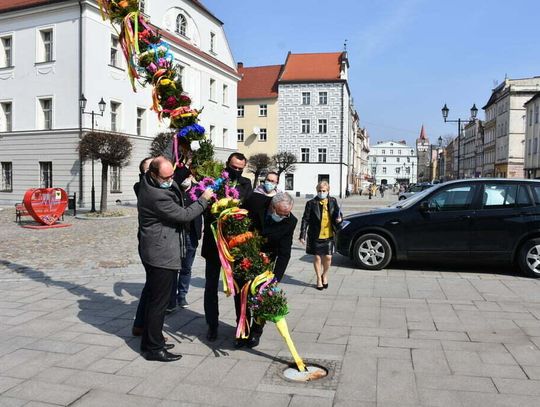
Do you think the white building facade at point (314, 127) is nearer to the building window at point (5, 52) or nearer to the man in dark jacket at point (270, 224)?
the building window at point (5, 52)

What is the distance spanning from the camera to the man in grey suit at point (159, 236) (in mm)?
4398

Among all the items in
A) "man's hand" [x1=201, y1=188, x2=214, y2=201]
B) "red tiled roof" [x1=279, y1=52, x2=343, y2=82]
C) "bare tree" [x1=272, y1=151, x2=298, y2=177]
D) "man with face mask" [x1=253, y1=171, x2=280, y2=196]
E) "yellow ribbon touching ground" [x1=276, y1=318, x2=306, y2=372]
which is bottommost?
"yellow ribbon touching ground" [x1=276, y1=318, x2=306, y2=372]

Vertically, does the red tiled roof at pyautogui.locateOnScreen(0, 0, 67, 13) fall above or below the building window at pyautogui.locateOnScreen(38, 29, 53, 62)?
above

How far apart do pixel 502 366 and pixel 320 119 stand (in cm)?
5698

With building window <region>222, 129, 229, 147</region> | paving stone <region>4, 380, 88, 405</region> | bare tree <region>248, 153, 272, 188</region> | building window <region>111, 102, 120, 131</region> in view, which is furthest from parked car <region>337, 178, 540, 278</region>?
bare tree <region>248, 153, 272, 188</region>

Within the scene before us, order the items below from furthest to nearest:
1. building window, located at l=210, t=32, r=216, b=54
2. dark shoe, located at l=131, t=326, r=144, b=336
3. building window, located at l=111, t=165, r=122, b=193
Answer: building window, located at l=210, t=32, r=216, b=54
building window, located at l=111, t=165, r=122, b=193
dark shoe, located at l=131, t=326, r=144, b=336

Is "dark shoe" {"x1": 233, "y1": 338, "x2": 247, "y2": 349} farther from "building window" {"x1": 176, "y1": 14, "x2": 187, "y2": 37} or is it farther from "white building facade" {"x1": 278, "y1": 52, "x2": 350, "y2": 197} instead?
"white building facade" {"x1": 278, "y1": 52, "x2": 350, "y2": 197}

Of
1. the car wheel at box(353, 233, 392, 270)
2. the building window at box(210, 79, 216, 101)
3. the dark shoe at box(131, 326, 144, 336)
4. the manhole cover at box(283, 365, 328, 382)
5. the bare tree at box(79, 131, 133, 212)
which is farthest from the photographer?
the building window at box(210, 79, 216, 101)

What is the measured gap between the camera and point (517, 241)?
861 cm

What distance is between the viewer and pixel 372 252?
30.2 ft

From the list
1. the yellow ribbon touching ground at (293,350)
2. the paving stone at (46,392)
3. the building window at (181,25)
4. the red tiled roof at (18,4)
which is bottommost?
the paving stone at (46,392)

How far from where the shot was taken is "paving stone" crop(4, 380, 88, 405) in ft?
12.1

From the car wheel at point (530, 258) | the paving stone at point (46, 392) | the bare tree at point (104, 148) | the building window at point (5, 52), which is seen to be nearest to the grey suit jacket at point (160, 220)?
the paving stone at point (46, 392)

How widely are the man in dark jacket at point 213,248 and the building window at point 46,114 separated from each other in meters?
28.1
